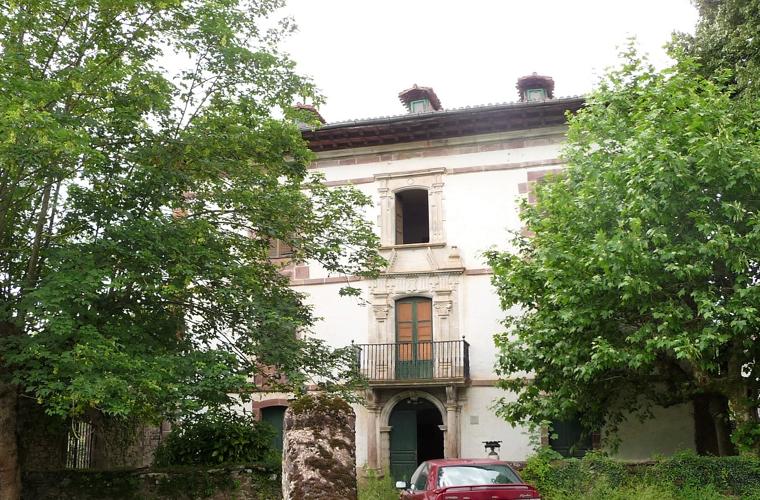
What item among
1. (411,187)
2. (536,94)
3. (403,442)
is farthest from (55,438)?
(536,94)

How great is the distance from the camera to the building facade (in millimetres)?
20891

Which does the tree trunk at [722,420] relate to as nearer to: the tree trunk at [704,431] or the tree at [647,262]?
the tree at [647,262]

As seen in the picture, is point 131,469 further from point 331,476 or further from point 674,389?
point 674,389

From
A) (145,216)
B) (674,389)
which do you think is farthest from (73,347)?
(674,389)

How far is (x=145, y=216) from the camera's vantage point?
1278cm

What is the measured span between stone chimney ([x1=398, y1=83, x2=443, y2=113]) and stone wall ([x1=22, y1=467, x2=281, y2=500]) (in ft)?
41.8

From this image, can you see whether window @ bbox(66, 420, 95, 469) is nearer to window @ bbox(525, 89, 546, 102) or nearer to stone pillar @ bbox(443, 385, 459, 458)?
stone pillar @ bbox(443, 385, 459, 458)

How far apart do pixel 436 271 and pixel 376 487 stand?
6.08m

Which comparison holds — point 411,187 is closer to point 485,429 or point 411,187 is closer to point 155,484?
point 485,429

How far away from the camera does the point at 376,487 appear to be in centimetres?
1869

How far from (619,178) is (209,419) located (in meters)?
8.63

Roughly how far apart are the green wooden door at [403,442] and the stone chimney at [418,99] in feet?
29.5

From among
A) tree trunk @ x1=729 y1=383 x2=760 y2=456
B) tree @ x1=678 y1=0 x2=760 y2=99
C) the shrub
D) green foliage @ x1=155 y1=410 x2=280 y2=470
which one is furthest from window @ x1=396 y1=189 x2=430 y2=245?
the shrub

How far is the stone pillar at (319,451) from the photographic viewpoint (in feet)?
27.3
